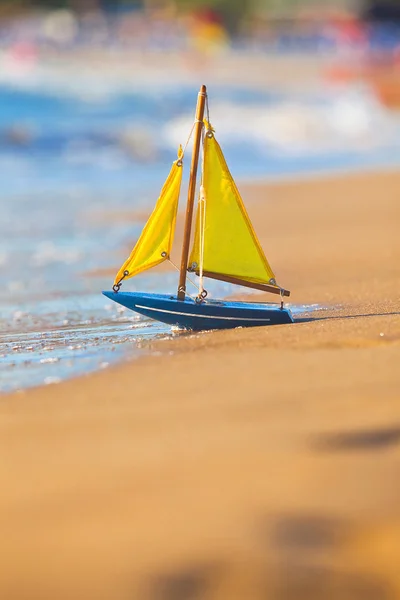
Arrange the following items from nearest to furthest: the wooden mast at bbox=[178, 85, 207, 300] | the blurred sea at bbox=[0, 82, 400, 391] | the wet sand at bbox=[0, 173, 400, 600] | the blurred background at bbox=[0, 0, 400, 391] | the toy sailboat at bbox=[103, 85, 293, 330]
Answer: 1. the wet sand at bbox=[0, 173, 400, 600]
2. the wooden mast at bbox=[178, 85, 207, 300]
3. the toy sailboat at bbox=[103, 85, 293, 330]
4. the blurred sea at bbox=[0, 82, 400, 391]
5. the blurred background at bbox=[0, 0, 400, 391]

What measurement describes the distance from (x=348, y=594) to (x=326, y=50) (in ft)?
212

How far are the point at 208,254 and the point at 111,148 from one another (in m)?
11.9

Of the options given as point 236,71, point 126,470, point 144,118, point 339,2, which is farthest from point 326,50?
point 126,470

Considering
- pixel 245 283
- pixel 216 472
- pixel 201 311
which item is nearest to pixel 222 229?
pixel 245 283

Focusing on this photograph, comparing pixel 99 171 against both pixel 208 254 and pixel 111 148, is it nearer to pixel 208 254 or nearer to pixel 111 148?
pixel 111 148

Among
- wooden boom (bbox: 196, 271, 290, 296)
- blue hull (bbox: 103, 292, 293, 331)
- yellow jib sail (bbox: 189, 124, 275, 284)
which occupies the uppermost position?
yellow jib sail (bbox: 189, 124, 275, 284)

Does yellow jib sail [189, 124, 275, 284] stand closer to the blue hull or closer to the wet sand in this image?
the blue hull

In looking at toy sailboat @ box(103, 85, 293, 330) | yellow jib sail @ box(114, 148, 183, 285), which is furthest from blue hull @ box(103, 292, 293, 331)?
yellow jib sail @ box(114, 148, 183, 285)

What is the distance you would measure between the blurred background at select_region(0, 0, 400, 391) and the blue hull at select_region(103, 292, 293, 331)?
0.19 m

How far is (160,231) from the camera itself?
4652 mm

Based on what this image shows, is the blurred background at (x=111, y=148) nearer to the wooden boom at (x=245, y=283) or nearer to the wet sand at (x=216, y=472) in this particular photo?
the wooden boom at (x=245, y=283)

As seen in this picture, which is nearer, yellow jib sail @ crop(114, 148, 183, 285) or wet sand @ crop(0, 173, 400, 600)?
wet sand @ crop(0, 173, 400, 600)

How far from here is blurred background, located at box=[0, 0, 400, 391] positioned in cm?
557

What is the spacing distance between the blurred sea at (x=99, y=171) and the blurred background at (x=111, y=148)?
19mm
